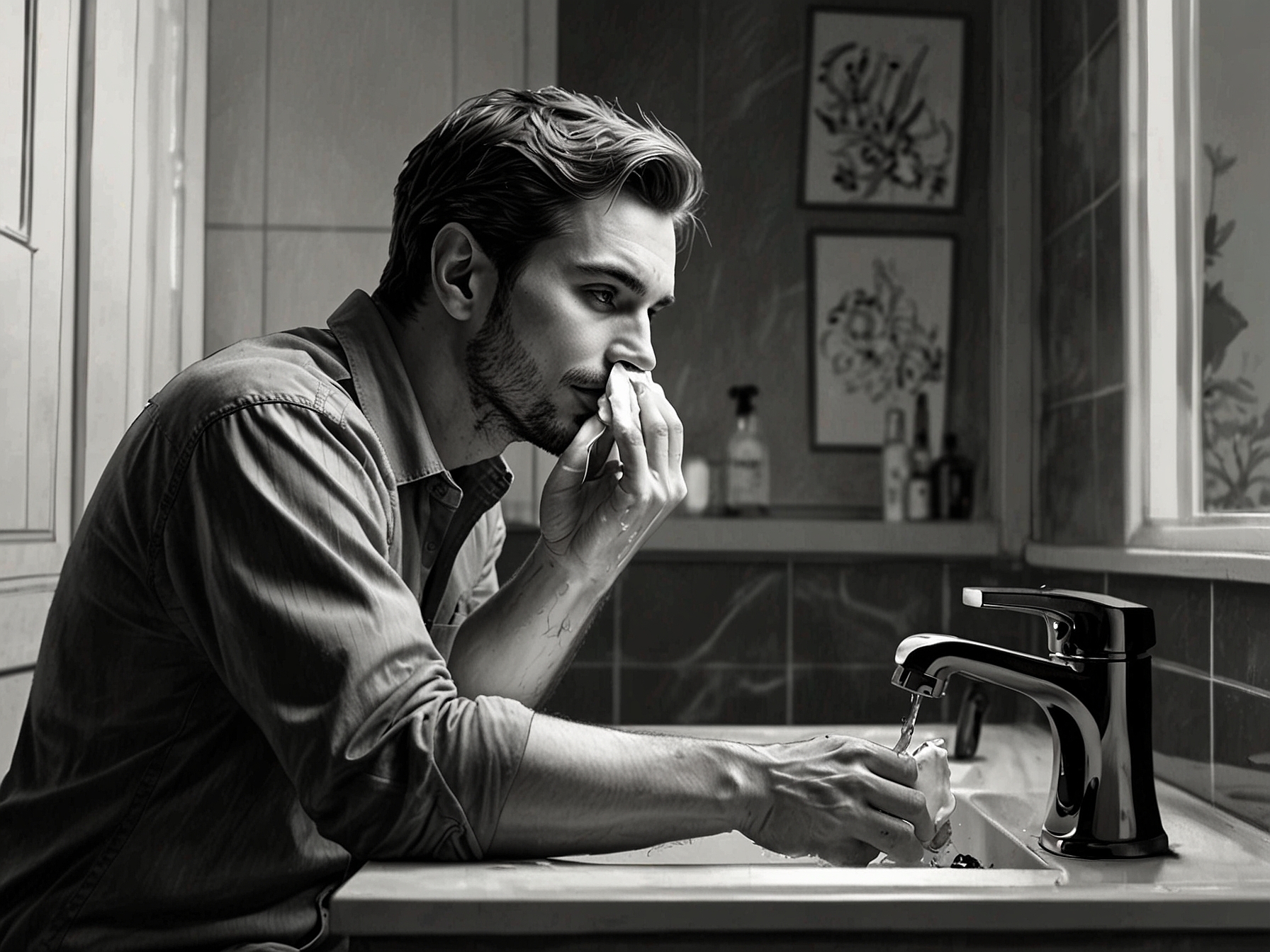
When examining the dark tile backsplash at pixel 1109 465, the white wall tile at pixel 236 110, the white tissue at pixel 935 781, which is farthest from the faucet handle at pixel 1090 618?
the white wall tile at pixel 236 110

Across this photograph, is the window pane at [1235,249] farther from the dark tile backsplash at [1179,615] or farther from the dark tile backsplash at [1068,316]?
the dark tile backsplash at [1068,316]

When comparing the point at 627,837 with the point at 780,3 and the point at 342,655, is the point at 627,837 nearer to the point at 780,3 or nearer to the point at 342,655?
the point at 342,655

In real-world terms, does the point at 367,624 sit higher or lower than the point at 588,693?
higher

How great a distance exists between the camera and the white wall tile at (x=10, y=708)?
1443 millimetres

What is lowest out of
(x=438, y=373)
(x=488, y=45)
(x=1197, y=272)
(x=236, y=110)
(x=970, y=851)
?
(x=970, y=851)

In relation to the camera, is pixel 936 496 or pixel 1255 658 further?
pixel 936 496

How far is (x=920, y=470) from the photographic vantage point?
210 cm

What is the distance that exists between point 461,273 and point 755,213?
3.67ft

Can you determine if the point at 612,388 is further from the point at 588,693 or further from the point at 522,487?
the point at 588,693

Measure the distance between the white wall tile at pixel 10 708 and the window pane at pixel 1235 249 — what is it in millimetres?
1433

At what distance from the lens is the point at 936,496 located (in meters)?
2.11

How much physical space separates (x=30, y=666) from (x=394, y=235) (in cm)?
74

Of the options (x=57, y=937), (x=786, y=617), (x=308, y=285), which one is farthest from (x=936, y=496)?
(x=57, y=937)

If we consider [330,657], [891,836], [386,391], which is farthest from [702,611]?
[330,657]
